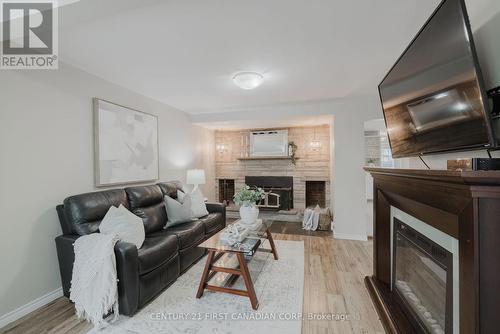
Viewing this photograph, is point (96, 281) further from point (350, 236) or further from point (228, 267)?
point (350, 236)

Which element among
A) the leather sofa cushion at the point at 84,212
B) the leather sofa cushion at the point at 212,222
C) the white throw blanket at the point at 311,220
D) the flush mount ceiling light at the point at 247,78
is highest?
the flush mount ceiling light at the point at 247,78

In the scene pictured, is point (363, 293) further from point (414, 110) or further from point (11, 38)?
point (11, 38)

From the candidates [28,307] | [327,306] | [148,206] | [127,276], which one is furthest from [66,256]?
[327,306]

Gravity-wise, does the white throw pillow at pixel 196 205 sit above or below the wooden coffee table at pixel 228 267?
above

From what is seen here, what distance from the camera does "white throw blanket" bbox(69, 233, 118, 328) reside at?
5.57 ft

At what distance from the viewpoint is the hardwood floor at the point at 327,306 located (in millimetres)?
1729

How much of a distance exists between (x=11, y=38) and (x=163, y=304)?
8.93 feet

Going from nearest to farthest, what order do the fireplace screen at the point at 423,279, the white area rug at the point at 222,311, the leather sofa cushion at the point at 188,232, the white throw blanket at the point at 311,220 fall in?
the fireplace screen at the point at 423,279 → the white area rug at the point at 222,311 → the leather sofa cushion at the point at 188,232 → the white throw blanket at the point at 311,220

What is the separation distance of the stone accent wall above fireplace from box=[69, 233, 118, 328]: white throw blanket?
4.29 meters

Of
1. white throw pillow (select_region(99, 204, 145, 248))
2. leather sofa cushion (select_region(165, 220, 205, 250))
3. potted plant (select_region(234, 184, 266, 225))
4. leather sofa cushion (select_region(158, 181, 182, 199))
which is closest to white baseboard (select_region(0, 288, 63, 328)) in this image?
white throw pillow (select_region(99, 204, 145, 248))

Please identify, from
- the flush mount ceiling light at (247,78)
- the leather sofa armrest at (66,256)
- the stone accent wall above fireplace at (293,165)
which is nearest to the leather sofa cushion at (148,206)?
the leather sofa armrest at (66,256)

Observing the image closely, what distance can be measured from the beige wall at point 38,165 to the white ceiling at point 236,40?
42 cm

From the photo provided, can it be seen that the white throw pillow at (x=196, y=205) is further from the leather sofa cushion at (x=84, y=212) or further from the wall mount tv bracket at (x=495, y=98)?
the wall mount tv bracket at (x=495, y=98)

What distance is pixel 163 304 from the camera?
1.99 meters
